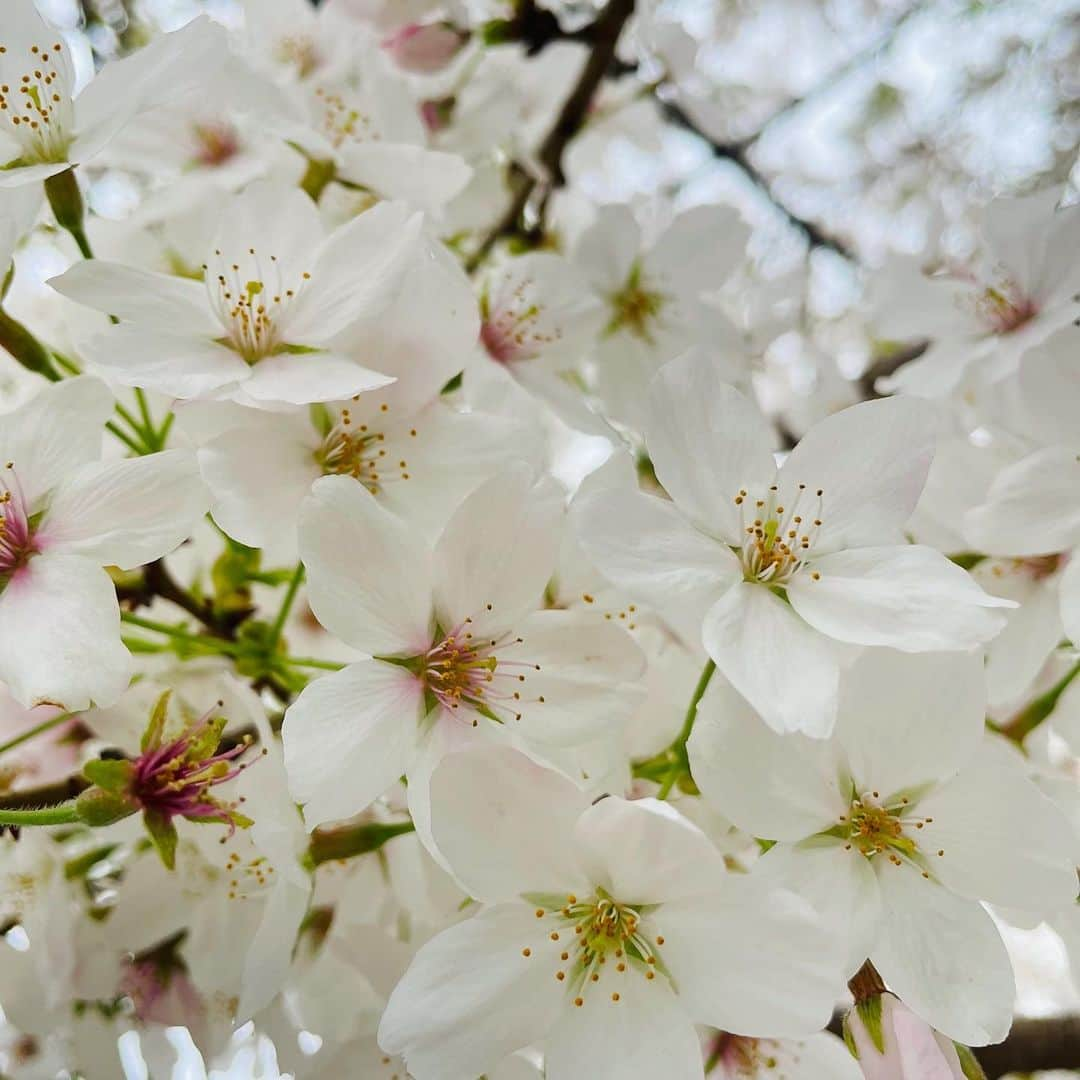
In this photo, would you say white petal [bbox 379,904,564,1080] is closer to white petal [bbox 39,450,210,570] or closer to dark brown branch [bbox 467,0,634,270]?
white petal [bbox 39,450,210,570]

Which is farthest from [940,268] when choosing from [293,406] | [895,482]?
[293,406]

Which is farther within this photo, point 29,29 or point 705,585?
point 29,29

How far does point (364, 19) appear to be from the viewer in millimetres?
1350

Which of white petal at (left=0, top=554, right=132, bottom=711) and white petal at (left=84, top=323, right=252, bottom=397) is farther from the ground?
white petal at (left=84, top=323, right=252, bottom=397)

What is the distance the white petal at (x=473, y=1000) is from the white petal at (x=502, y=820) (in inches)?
1.0

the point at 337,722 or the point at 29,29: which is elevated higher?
the point at 29,29

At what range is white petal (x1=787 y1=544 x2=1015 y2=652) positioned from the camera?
689 mm

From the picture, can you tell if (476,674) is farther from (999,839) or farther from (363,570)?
(999,839)

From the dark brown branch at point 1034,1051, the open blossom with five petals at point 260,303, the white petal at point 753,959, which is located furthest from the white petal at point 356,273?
the dark brown branch at point 1034,1051

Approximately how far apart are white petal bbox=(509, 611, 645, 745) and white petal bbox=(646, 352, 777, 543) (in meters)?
0.11

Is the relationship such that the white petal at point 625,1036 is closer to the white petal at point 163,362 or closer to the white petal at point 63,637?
the white petal at point 63,637

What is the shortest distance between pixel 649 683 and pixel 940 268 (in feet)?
2.46

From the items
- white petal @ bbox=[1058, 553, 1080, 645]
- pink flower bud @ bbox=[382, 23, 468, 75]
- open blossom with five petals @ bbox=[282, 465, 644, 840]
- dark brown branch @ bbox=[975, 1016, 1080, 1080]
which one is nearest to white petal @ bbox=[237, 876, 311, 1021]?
Result: open blossom with five petals @ bbox=[282, 465, 644, 840]

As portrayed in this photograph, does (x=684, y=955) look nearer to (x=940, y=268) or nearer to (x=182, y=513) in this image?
(x=182, y=513)
